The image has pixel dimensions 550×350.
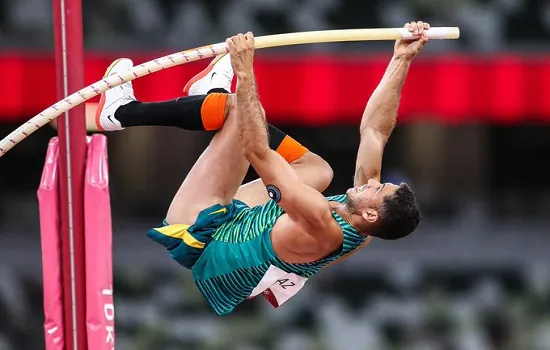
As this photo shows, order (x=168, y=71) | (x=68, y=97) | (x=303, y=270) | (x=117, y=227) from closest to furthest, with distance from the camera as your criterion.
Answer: (x=68, y=97)
(x=303, y=270)
(x=168, y=71)
(x=117, y=227)

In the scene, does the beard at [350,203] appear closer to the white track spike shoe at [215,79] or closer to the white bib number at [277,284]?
the white bib number at [277,284]

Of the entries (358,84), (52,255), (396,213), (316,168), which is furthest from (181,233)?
(358,84)

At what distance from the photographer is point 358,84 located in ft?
39.9

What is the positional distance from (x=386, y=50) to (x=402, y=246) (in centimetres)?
206

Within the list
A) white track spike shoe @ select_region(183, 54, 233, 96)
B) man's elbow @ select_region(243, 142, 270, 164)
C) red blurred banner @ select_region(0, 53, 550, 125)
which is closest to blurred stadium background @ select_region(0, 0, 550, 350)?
red blurred banner @ select_region(0, 53, 550, 125)

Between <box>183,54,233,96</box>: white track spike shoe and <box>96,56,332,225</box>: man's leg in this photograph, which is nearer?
<box>96,56,332,225</box>: man's leg

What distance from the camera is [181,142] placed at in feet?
45.2

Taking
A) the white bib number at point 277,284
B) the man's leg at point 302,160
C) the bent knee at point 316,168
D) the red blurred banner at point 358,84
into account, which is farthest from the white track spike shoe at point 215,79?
the red blurred banner at point 358,84

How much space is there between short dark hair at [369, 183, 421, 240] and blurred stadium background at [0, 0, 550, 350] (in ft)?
20.3

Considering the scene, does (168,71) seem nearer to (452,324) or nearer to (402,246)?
(402,246)

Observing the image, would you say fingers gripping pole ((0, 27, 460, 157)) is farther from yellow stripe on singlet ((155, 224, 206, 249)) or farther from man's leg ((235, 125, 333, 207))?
yellow stripe on singlet ((155, 224, 206, 249))

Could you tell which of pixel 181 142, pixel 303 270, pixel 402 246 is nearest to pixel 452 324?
pixel 402 246

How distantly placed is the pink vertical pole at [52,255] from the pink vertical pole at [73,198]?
28 mm

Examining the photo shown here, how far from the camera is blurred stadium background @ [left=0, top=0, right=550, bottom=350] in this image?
12195 mm
